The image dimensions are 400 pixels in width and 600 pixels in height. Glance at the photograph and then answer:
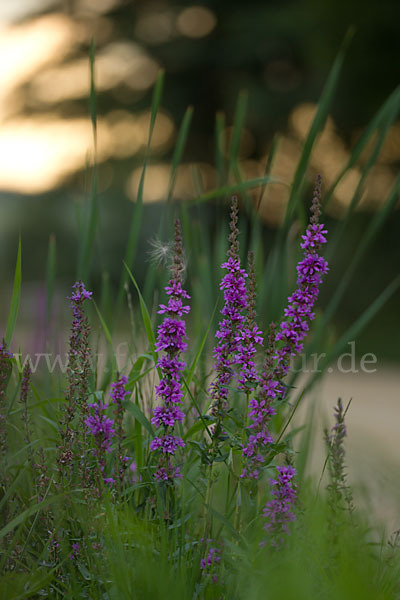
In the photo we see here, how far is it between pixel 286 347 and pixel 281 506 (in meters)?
0.31

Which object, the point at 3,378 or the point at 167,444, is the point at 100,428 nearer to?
the point at 167,444

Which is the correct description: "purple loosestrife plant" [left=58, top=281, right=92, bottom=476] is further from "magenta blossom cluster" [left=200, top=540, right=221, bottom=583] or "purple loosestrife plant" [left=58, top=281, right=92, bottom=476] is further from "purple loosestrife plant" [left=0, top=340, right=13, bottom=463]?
"magenta blossom cluster" [left=200, top=540, right=221, bottom=583]

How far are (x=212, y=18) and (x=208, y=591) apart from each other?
15.7m

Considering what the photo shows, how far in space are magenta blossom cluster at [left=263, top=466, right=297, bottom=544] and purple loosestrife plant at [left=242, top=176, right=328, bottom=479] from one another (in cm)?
5

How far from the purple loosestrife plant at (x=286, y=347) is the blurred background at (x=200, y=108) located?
980 cm

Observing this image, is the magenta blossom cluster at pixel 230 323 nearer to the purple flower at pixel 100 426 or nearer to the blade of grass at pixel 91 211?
the purple flower at pixel 100 426

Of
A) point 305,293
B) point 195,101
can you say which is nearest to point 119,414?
point 305,293

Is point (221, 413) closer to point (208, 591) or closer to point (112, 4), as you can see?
point (208, 591)

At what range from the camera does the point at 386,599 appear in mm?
1061

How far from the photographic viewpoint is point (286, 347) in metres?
1.35

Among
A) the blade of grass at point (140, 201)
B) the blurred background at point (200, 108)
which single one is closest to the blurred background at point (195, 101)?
A: the blurred background at point (200, 108)

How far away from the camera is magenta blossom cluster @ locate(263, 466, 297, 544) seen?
4.22 feet

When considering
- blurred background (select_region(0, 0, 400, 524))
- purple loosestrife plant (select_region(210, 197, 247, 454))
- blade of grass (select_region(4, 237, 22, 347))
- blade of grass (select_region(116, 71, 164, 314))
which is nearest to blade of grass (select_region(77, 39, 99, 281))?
blade of grass (select_region(116, 71, 164, 314))

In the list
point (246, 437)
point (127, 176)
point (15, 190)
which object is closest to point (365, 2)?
point (127, 176)
